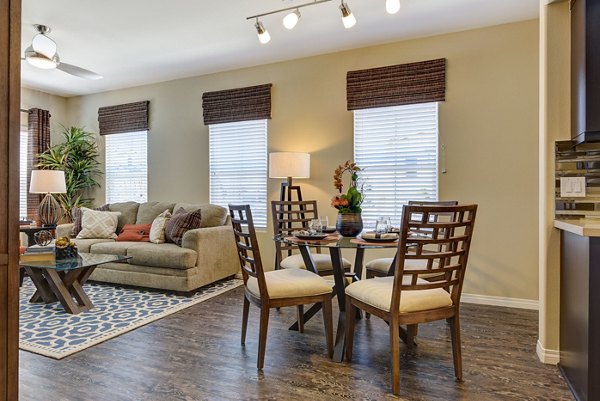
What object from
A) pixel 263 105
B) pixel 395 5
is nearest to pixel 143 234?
pixel 263 105

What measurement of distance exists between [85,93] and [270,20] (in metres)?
3.99

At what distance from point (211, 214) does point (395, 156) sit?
228cm

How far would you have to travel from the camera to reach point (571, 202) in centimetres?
230

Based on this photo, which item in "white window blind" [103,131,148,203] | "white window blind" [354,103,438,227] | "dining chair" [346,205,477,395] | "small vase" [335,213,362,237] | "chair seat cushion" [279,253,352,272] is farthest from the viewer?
"white window blind" [103,131,148,203]

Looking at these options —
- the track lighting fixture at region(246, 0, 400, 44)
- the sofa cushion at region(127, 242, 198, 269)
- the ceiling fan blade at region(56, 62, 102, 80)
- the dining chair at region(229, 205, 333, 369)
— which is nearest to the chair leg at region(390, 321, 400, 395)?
the dining chair at region(229, 205, 333, 369)

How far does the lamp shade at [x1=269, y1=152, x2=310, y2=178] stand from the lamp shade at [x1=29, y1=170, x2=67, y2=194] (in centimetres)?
299

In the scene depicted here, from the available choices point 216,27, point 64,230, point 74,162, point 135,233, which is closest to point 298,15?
point 216,27

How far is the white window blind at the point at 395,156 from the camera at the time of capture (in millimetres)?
3842

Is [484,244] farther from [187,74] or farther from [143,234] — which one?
[187,74]

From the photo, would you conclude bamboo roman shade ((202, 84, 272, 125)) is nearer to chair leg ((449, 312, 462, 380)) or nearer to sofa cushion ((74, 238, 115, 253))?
sofa cushion ((74, 238, 115, 253))

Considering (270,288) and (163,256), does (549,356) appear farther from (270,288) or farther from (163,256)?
(163,256)

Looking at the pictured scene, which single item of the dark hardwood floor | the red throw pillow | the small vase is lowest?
the dark hardwood floor

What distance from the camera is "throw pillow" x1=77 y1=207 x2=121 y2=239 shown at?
4.70 m

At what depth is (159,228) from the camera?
171 inches
